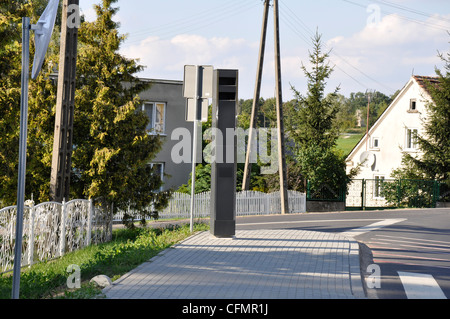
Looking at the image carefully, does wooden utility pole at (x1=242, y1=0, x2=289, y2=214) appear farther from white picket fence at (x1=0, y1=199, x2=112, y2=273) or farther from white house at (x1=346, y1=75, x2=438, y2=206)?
white picket fence at (x1=0, y1=199, x2=112, y2=273)

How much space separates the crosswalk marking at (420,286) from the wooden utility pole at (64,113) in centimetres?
792

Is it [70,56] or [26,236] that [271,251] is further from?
[70,56]

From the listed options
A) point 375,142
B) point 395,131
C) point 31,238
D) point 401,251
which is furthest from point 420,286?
point 375,142

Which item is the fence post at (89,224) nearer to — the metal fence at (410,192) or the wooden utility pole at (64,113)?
the wooden utility pole at (64,113)

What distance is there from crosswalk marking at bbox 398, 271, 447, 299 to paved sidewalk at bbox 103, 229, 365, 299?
28.0 inches

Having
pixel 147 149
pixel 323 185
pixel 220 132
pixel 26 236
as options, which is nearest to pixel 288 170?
pixel 323 185

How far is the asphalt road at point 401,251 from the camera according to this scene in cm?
830

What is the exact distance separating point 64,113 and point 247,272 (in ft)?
22.5

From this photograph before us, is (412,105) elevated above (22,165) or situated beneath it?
elevated above

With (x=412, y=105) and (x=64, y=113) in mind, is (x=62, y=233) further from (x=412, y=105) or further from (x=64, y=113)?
(x=412, y=105)

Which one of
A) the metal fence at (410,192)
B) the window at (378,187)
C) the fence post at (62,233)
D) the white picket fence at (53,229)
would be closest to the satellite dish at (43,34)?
the white picket fence at (53,229)

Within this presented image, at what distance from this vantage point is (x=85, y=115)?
14945 mm

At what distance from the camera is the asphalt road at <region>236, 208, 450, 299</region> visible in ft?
27.2

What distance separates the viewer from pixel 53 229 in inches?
473
